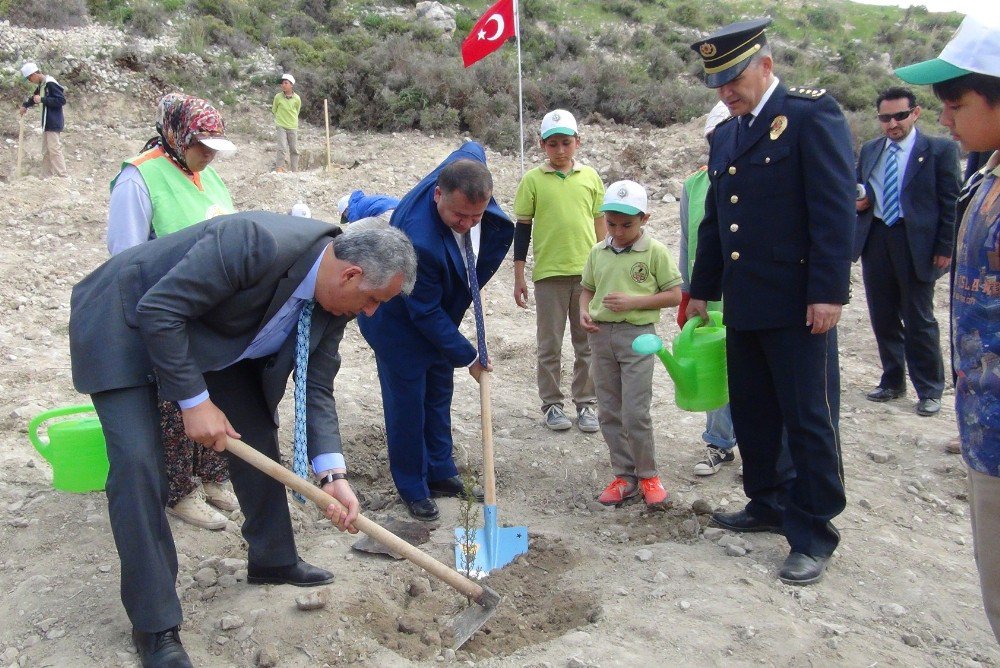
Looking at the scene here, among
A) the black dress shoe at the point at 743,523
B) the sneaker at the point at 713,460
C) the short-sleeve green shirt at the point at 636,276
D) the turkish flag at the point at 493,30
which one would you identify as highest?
the turkish flag at the point at 493,30

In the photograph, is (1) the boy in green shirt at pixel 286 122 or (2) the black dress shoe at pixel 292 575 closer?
(2) the black dress shoe at pixel 292 575

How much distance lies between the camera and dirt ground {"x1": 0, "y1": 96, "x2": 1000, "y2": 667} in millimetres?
3014

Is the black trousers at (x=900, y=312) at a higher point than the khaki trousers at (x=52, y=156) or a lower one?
lower

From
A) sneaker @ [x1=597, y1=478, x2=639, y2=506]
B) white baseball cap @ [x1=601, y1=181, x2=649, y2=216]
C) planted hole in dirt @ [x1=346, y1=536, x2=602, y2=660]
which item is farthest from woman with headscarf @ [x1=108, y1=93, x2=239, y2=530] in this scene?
sneaker @ [x1=597, y1=478, x2=639, y2=506]

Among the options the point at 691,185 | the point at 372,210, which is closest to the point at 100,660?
the point at 372,210

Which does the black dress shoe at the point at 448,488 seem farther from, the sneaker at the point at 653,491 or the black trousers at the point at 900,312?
the black trousers at the point at 900,312

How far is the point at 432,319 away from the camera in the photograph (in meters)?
3.86

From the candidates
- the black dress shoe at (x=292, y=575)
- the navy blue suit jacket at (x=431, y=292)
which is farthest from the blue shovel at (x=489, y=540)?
the black dress shoe at (x=292, y=575)

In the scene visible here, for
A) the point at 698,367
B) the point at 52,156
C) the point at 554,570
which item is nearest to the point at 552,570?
the point at 554,570

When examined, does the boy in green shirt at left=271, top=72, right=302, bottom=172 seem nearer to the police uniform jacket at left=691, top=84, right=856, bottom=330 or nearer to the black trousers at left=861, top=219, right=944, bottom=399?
the black trousers at left=861, top=219, right=944, bottom=399

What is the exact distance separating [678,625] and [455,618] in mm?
852

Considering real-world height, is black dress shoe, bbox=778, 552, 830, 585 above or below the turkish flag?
below

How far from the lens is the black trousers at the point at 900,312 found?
5.88 meters

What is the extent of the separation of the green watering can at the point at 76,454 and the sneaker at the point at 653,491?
2.48 metres
